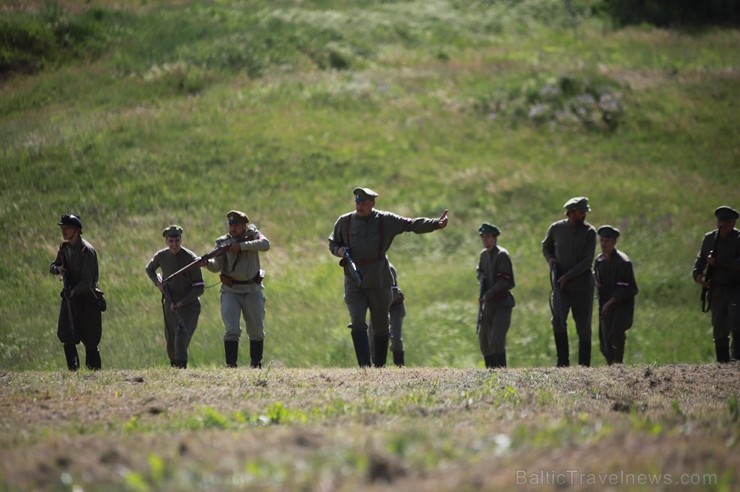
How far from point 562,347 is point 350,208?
15534mm

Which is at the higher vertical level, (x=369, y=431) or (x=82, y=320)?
(x=82, y=320)

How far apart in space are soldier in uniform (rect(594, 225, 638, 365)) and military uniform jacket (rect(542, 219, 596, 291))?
1.66 feet

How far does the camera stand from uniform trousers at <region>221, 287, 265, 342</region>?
16406 mm

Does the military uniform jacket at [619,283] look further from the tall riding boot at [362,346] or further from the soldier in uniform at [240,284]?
the soldier in uniform at [240,284]

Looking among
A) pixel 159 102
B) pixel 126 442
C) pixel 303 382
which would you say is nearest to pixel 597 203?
pixel 159 102

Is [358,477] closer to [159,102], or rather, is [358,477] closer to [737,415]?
[737,415]

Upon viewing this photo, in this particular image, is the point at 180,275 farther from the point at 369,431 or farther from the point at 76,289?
the point at 369,431

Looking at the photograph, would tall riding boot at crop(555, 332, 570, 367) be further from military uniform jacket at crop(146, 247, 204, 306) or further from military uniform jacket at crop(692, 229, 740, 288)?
military uniform jacket at crop(146, 247, 204, 306)

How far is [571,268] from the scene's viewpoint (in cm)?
1662

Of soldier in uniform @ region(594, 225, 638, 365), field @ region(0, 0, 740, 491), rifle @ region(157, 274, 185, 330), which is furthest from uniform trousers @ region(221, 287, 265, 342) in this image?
soldier in uniform @ region(594, 225, 638, 365)

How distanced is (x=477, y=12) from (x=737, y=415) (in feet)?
165

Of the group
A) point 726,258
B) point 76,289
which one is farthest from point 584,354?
point 76,289

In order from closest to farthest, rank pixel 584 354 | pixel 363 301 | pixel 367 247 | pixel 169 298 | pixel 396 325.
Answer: pixel 367 247 < pixel 363 301 < pixel 169 298 < pixel 584 354 < pixel 396 325

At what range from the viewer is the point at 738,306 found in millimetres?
16156
